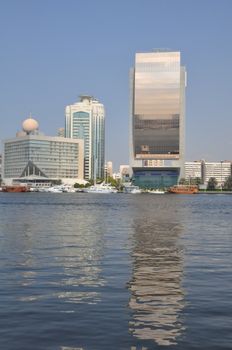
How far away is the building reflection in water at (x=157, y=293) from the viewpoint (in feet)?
39.6

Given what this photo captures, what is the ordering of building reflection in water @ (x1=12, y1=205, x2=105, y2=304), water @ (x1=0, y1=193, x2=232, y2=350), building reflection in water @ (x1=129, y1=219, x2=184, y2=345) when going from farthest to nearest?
building reflection in water @ (x1=12, y1=205, x2=105, y2=304)
building reflection in water @ (x1=129, y1=219, x2=184, y2=345)
water @ (x1=0, y1=193, x2=232, y2=350)

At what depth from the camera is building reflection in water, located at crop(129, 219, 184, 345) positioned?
12063mm

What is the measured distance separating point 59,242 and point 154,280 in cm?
1304

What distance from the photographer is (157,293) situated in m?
16.0

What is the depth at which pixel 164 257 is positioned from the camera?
24.6m

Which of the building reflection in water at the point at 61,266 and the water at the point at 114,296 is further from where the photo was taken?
the building reflection in water at the point at 61,266

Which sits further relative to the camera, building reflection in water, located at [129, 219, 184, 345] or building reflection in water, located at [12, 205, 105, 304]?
building reflection in water, located at [12, 205, 105, 304]

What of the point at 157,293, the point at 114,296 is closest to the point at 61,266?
the point at 114,296

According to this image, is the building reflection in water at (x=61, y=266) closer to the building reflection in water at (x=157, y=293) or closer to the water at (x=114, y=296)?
the water at (x=114, y=296)

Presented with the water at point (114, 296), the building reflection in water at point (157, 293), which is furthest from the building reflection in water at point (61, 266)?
the building reflection in water at point (157, 293)

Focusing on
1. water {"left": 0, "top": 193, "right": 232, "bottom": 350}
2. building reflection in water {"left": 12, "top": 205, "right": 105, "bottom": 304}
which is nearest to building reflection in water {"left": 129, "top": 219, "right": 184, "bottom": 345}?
water {"left": 0, "top": 193, "right": 232, "bottom": 350}

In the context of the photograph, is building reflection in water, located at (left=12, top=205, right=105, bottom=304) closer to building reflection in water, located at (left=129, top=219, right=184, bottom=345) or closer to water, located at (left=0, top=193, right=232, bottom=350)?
water, located at (left=0, top=193, right=232, bottom=350)

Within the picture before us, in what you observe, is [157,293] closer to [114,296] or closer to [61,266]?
[114,296]

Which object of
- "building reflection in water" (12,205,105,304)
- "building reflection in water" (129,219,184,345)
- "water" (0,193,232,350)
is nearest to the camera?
"water" (0,193,232,350)
